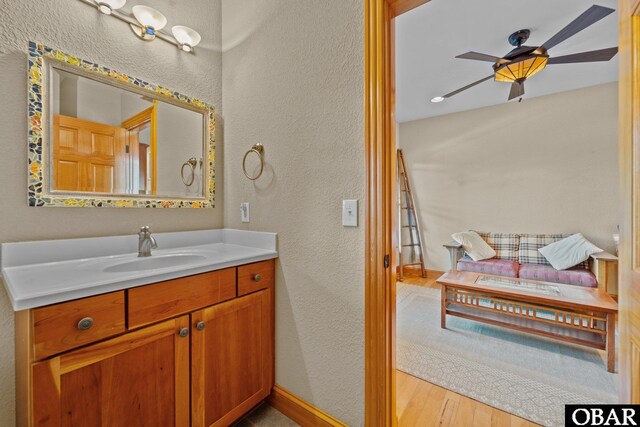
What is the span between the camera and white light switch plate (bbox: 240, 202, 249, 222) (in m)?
1.67

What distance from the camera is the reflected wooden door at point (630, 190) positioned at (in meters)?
0.71

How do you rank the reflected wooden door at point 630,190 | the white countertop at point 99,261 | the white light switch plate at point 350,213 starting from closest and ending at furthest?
the reflected wooden door at point 630,190 → the white countertop at point 99,261 → the white light switch plate at point 350,213

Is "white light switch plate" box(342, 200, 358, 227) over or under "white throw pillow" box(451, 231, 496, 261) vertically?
over

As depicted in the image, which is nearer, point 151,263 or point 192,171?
point 151,263

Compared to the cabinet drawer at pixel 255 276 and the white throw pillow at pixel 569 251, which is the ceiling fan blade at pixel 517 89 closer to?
the white throw pillow at pixel 569 251

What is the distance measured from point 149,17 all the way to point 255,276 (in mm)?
1521

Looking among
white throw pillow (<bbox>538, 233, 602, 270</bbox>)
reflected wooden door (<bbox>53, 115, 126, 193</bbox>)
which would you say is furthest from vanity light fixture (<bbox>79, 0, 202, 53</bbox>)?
white throw pillow (<bbox>538, 233, 602, 270</bbox>)

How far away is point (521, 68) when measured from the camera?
2174 mm

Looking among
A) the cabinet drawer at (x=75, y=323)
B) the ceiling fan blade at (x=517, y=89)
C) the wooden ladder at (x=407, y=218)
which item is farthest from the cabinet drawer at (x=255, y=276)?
the wooden ladder at (x=407, y=218)

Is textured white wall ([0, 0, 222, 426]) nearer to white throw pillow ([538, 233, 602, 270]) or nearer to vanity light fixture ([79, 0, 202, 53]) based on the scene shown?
vanity light fixture ([79, 0, 202, 53])

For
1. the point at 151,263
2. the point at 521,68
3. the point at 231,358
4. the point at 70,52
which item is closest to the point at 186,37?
the point at 70,52

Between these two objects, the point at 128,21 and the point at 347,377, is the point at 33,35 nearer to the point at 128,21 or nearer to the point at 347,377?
the point at 128,21

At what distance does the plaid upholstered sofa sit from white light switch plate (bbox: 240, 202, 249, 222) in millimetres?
2934

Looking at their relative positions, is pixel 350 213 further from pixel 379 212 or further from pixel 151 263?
pixel 151 263
